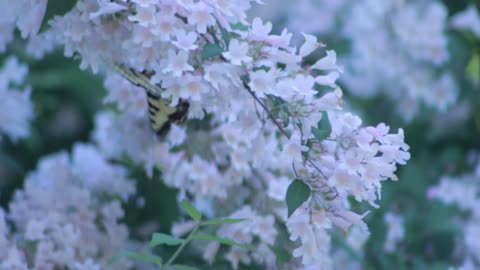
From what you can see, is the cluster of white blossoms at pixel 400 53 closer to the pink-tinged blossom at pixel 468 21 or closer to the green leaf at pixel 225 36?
the pink-tinged blossom at pixel 468 21

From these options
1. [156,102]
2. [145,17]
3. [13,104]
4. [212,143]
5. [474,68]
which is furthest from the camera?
[474,68]

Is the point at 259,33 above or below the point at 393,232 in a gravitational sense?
above

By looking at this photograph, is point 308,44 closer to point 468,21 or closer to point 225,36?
point 225,36

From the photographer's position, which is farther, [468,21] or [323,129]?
[468,21]

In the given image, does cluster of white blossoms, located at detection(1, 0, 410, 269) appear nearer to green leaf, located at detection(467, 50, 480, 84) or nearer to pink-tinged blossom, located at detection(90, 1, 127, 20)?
pink-tinged blossom, located at detection(90, 1, 127, 20)

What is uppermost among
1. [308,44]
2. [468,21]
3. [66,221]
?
[308,44]

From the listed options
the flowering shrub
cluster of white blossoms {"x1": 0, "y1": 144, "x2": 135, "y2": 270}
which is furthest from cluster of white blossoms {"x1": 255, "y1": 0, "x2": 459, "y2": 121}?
cluster of white blossoms {"x1": 0, "y1": 144, "x2": 135, "y2": 270}

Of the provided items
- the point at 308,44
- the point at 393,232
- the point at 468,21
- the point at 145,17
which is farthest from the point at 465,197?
the point at 145,17

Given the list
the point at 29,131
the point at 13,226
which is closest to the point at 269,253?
the point at 13,226
